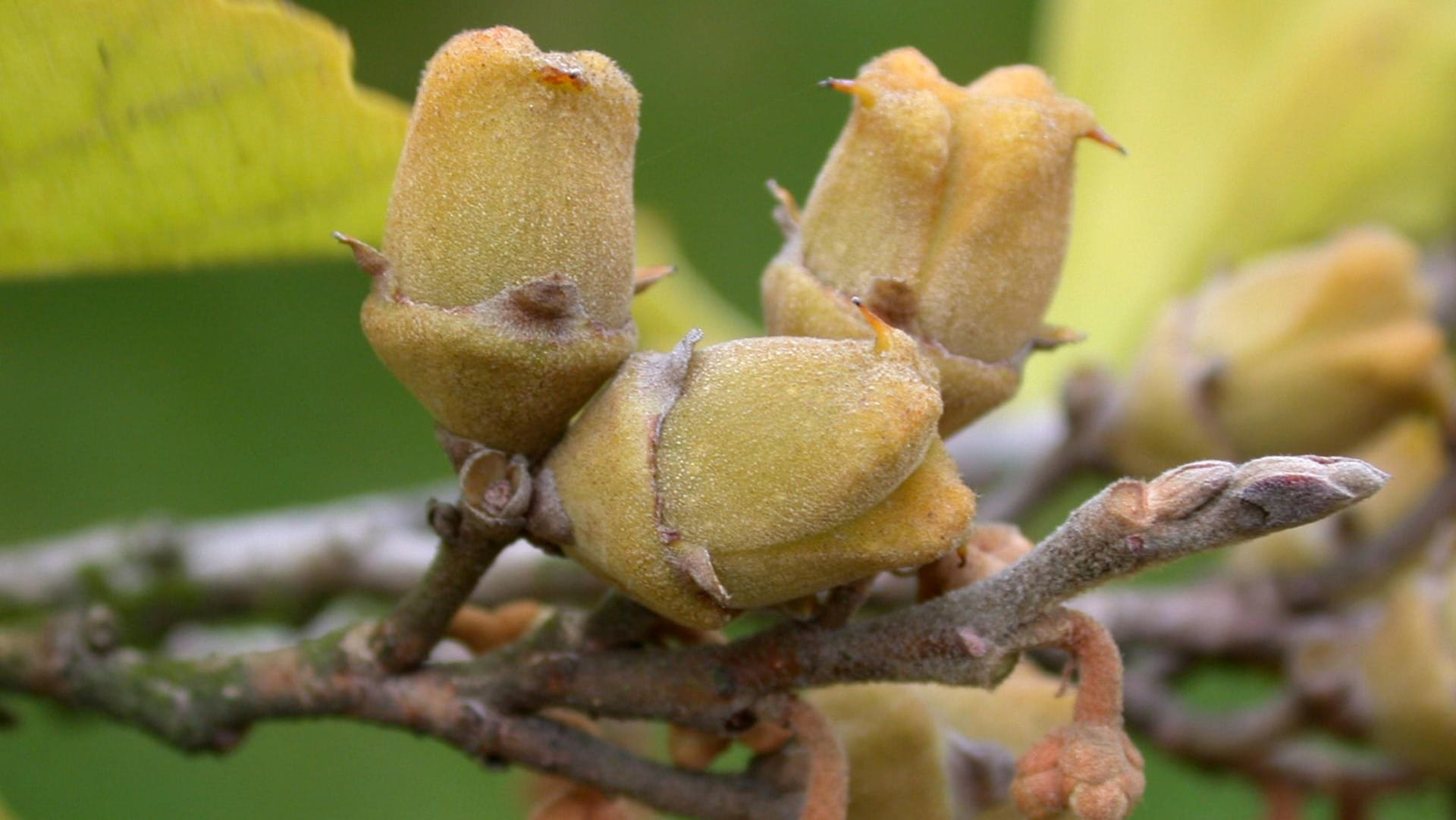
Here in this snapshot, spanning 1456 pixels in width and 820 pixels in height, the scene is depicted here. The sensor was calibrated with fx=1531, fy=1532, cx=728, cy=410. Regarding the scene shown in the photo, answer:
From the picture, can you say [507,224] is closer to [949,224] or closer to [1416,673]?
[949,224]

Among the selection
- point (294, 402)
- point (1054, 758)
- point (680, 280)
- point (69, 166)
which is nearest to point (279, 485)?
point (294, 402)

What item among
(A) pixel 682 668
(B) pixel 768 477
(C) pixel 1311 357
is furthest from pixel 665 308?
(B) pixel 768 477

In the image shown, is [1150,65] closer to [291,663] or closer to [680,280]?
[680,280]

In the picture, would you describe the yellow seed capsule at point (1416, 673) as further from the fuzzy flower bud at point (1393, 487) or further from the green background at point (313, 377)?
the green background at point (313, 377)

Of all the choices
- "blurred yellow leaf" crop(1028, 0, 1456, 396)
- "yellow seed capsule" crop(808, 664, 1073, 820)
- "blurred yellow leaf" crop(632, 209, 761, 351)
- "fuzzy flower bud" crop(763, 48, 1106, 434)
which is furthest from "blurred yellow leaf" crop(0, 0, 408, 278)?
"blurred yellow leaf" crop(1028, 0, 1456, 396)

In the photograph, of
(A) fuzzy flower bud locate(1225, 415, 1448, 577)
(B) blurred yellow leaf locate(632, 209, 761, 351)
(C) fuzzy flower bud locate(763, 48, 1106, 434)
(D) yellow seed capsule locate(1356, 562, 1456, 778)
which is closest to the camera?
(C) fuzzy flower bud locate(763, 48, 1106, 434)

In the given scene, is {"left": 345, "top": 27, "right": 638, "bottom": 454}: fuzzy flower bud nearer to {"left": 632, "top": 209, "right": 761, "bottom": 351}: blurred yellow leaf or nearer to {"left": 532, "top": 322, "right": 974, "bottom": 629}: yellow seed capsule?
{"left": 532, "top": 322, "right": 974, "bottom": 629}: yellow seed capsule

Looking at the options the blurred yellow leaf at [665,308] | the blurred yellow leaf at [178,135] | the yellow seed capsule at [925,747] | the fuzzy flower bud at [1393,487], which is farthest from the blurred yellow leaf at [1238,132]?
the blurred yellow leaf at [178,135]
